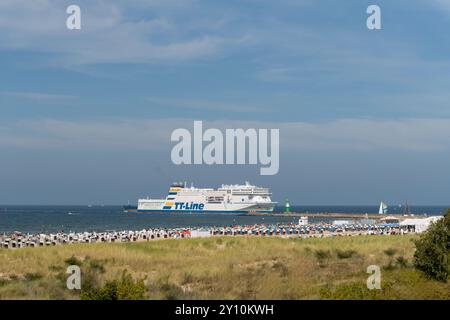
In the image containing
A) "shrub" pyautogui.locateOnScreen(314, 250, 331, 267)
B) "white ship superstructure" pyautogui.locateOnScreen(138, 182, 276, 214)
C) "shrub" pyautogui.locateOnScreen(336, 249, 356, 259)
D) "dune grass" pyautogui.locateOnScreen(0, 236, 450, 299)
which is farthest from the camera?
"white ship superstructure" pyautogui.locateOnScreen(138, 182, 276, 214)

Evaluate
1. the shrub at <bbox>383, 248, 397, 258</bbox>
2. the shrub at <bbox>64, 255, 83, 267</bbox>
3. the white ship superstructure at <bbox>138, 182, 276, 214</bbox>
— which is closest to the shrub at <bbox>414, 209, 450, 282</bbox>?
the shrub at <bbox>383, 248, 397, 258</bbox>

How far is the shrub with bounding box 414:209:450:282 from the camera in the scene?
18578mm

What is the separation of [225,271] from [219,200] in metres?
143

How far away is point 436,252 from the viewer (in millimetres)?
19047

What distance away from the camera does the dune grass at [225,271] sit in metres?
16.6

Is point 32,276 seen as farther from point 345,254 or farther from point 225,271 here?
point 345,254

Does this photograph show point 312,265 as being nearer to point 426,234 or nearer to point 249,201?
point 426,234

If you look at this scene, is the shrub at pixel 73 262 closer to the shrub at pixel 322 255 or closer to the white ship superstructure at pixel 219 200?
the shrub at pixel 322 255

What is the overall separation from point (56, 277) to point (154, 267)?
16.8 ft

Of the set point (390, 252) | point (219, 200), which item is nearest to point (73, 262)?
point (390, 252)

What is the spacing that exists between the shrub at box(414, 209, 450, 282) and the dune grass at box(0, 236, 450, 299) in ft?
1.31

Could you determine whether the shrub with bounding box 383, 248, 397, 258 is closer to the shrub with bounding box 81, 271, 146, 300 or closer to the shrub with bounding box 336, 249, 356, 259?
the shrub with bounding box 336, 249, 356, 259
